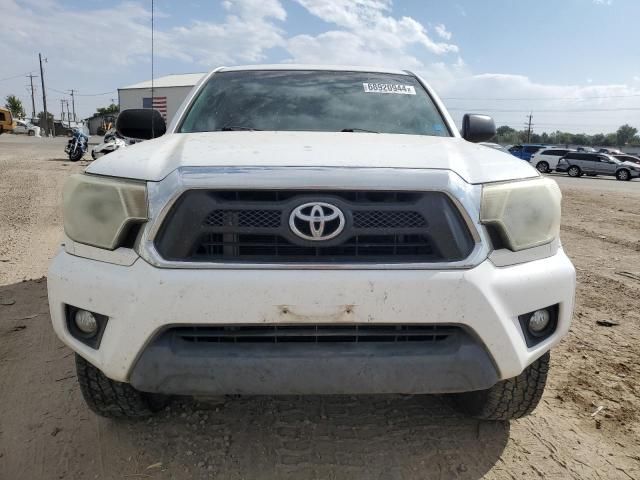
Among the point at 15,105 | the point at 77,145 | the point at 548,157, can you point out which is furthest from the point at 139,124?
the point at 15,105

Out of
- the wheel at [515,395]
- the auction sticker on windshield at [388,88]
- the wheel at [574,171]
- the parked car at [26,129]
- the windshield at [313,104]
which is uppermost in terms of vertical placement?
the auction sticker on windshield at [388,88]

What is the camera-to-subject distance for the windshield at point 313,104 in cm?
307

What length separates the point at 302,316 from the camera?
1.85 meters

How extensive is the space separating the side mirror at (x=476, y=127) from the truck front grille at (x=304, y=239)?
166 cm

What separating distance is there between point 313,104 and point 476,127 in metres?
1.07

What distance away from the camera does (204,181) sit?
1.89 meters

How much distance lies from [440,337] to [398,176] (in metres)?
0.62

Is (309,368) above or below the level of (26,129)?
above

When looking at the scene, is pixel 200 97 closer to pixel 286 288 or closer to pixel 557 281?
pixel 286 288

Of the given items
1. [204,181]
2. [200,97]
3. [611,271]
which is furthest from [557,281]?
[611,271]

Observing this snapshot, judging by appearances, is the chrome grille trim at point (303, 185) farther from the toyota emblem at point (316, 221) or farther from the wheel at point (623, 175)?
the wheel at point (623, 175)

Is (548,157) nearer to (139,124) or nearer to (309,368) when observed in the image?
(139,124)

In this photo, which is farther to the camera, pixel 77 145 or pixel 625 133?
pixel 625 133

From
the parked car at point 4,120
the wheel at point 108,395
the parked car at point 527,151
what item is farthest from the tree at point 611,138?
the wheel at point 108,395
